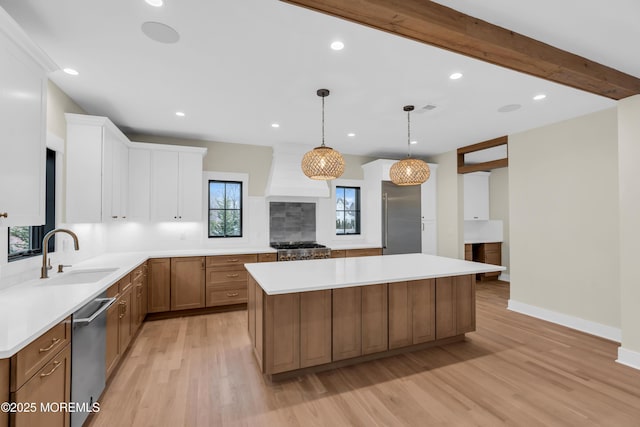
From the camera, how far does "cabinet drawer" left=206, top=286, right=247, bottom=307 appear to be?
165 inches

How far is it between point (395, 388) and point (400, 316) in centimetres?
67

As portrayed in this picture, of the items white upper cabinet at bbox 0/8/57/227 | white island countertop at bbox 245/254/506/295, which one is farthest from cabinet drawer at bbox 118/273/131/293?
white island countertop at bbox 245/254/506/295

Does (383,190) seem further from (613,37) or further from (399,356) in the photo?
(613,37)

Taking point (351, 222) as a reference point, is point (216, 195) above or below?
above

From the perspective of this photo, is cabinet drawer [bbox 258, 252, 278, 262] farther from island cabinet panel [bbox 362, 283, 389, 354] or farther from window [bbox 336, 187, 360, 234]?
island cabinet panel [bbox 362, 283, 389, 354]

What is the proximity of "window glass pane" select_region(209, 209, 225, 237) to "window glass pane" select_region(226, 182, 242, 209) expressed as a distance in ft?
0.61

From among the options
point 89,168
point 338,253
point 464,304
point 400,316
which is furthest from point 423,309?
point 89,168

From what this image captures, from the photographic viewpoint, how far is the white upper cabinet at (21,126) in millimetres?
1569

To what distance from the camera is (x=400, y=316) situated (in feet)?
9.32

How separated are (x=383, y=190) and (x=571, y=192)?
2654 millimetres

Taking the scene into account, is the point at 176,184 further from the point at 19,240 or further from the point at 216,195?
the point at 19,240

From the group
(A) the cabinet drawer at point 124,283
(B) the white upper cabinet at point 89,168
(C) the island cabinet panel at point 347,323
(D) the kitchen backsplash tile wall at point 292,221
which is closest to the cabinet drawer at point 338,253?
(D) the kitchen backsplash tile wall at point 292,221

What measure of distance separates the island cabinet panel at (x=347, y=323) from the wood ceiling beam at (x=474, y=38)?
79.7 inches

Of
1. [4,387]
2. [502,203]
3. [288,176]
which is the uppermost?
[288,176]
